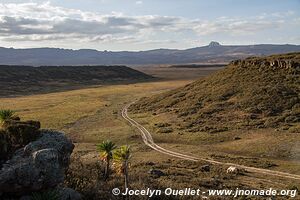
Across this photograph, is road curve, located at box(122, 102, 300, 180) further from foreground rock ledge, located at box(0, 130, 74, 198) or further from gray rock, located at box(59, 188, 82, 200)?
foreground rock ledge, located at box(0, 130, 74, 198)

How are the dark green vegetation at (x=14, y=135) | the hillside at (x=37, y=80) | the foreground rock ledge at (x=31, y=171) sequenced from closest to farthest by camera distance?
the foreground rock ledge at (x=31, y=171) < the dark green vegetation at (x=14, y=135) < the hillside at (x=37, y=80)

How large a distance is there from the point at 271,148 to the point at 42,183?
112 ft

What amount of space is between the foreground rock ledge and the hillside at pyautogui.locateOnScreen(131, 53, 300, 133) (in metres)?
41.1

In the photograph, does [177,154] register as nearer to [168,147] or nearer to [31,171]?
[168,147]

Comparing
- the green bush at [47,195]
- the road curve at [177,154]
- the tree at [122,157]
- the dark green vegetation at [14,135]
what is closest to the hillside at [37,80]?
the road curve at [177,154]

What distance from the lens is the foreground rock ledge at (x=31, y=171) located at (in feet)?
61.5

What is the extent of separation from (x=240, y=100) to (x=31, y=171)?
55943 mm

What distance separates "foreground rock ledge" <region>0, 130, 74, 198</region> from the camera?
18.8 metres

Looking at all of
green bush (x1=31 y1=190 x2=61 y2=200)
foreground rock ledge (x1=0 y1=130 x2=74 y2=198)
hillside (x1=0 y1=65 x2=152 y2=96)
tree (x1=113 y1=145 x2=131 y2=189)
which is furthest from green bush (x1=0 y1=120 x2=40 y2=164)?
hillside (x1=0 y1=65 x2=152 y2=96)

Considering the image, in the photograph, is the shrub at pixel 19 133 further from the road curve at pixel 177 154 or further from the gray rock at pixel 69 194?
the road curve at pixel 177 154

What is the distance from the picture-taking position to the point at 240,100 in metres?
71.1

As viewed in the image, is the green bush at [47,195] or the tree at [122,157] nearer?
the green bush at [47,195]

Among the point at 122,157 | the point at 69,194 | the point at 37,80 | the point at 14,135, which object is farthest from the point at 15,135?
the point at 37,80

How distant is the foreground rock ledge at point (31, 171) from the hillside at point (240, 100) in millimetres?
41147
